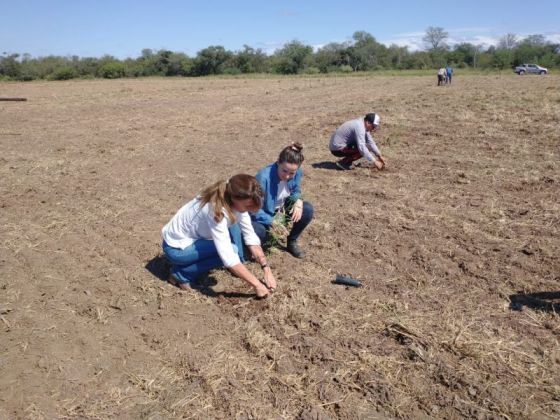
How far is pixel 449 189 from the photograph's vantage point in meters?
6.28

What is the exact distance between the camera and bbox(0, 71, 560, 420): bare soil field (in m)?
2.80

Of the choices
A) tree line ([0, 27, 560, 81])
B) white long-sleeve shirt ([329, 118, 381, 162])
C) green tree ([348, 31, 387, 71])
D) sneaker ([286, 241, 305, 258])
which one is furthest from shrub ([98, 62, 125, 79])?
sneaker ([286, 241, 305, 258])

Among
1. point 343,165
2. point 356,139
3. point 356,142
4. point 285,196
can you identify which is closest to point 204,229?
point 285,196

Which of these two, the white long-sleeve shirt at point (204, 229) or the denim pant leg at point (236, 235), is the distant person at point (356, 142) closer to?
the denim pant leg at point (236, 235)

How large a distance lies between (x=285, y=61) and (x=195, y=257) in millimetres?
61909

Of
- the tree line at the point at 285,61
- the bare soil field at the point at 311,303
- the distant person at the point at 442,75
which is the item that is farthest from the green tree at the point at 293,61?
the bare soil field at the point at 311,303

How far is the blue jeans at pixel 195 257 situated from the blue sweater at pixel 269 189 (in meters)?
0.40

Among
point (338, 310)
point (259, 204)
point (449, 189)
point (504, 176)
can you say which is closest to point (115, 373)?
point (259, 204)

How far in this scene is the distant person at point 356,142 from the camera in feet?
22.5

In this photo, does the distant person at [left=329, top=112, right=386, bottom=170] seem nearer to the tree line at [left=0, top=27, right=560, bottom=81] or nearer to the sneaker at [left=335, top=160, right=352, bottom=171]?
the sneaker at [left=335, top=160, right=352, bottom=171]

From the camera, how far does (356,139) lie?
23.1 feet

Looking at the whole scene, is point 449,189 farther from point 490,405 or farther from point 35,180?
point 35,180

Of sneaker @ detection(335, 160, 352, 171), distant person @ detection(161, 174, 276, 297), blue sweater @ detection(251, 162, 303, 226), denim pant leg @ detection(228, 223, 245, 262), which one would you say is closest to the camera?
distant person @ detection(161, 174, 276, 297)

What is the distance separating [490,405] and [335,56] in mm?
66527
